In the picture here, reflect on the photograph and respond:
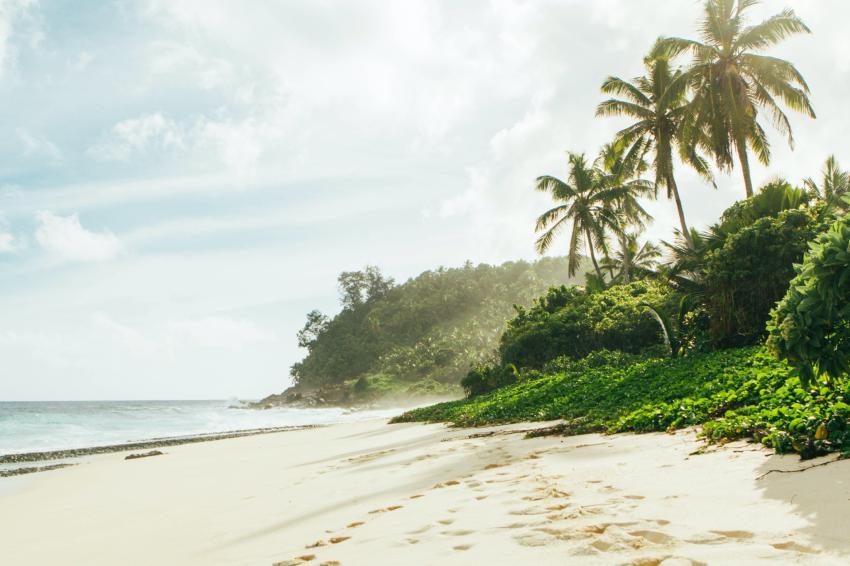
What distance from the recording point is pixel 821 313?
12.9 ft

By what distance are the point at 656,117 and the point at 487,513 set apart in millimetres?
24261

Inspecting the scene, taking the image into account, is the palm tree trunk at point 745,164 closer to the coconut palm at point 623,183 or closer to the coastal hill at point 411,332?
the coconut palm at point 623,183

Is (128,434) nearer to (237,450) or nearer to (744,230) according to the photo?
(237,450)

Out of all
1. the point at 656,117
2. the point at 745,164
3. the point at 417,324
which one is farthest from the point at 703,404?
the point at 417,324

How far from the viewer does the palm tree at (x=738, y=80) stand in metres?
18.8

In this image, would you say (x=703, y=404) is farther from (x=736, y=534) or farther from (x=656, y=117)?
(x=656, y=117)

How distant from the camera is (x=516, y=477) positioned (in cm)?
508

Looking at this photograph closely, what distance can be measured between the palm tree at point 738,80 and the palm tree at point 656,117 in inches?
111

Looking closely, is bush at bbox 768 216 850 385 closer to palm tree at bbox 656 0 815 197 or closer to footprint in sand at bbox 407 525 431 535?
footprint in sand at bbox 407 525 431 535

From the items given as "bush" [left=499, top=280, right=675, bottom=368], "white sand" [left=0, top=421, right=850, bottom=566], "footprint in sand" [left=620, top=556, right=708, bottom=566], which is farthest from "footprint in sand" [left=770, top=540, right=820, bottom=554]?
"bush" [left=499, top=280, right=675, bottom=368]

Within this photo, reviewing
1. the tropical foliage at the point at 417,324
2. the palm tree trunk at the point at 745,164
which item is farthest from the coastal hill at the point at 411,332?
the palm tree trunk at the point at 745,164

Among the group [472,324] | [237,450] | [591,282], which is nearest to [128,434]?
[237,450]

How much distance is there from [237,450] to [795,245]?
15.0 metres

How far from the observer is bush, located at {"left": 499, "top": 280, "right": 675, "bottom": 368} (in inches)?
795
